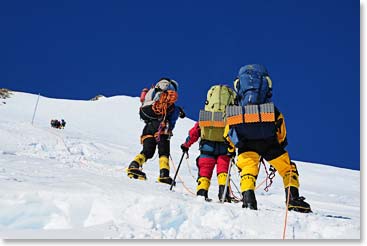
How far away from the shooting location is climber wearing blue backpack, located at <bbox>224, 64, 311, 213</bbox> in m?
4.58

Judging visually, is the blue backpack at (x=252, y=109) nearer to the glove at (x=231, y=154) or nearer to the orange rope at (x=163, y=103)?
the glove at (x=231, y=154)

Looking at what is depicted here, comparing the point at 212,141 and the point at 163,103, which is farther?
the point at 163,103

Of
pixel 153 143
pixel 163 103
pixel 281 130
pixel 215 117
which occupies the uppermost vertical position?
pixel 163 103

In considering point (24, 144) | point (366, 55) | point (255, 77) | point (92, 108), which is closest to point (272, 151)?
point (255, 77)

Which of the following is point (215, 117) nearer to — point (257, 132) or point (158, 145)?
point (257, 132)

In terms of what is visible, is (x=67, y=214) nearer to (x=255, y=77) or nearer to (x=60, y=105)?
(x=255, y=77)

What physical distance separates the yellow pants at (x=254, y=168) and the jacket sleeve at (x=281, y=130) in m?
0.13

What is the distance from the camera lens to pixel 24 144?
9969 millimetres

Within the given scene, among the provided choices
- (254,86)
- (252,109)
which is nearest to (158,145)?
(254,86)

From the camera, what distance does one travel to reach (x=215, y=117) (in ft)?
19.5

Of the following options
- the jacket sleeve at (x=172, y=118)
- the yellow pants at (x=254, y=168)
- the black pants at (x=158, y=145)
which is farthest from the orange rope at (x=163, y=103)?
the yellow pants at (x=254, y=168)

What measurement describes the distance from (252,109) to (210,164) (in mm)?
1520

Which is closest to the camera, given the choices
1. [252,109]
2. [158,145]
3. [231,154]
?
[252,109]

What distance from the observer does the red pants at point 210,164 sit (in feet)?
19.1
